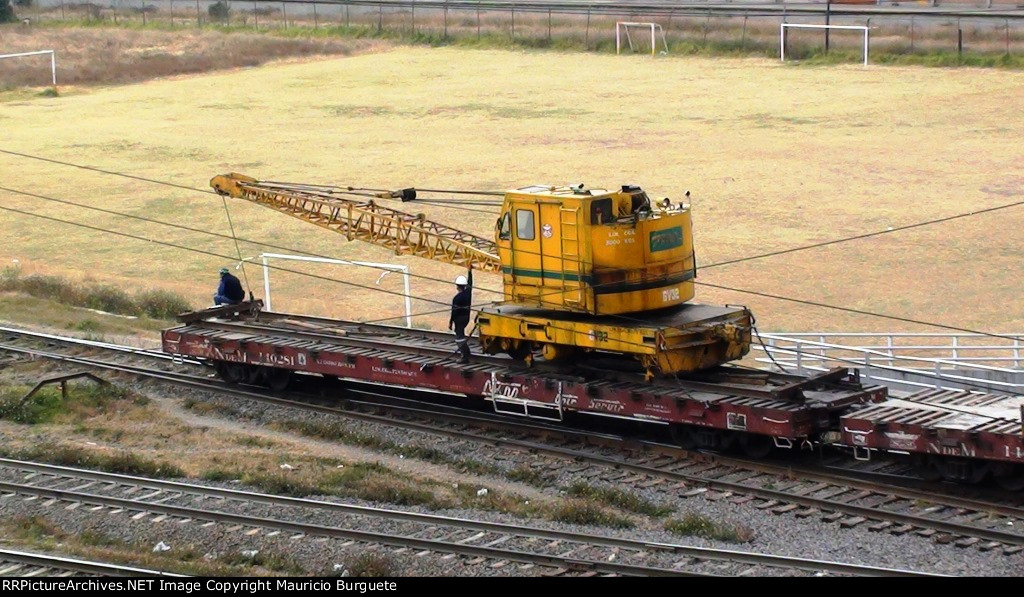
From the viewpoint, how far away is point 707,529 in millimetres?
18297

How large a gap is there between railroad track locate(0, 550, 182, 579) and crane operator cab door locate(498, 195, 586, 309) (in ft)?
26.6

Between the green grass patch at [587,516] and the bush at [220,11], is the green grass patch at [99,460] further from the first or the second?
the bush at [220,11]

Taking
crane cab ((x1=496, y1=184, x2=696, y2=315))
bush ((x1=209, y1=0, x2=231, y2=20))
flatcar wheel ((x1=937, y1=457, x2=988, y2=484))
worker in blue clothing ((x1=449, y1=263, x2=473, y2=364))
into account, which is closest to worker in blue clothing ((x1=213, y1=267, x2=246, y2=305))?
worker in blue clothing ((x1=449, y1=263, x2=473, y2=364))

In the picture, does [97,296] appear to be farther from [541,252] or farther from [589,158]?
[589,158]

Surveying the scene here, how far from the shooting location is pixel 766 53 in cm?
7612

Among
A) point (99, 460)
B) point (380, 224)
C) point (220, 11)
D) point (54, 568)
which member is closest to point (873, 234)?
point (380, 224)

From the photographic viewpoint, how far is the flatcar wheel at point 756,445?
21.3 metres

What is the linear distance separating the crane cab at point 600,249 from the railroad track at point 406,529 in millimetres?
4867

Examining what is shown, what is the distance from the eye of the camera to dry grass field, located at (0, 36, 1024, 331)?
37.5 meters

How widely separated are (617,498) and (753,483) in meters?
2.00

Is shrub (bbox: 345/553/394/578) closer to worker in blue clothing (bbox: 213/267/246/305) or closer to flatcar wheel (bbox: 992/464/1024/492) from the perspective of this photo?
flatcar wheel (bbox: 992/464/1024/492)

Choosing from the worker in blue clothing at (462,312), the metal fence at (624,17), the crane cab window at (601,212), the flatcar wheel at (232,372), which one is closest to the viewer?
the crane cab window at (601,212)

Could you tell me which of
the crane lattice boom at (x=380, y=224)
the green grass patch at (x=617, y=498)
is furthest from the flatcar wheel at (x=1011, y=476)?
the crane lattice boom at (x=380, y=224)

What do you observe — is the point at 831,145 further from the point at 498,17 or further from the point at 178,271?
the point at 498,17
